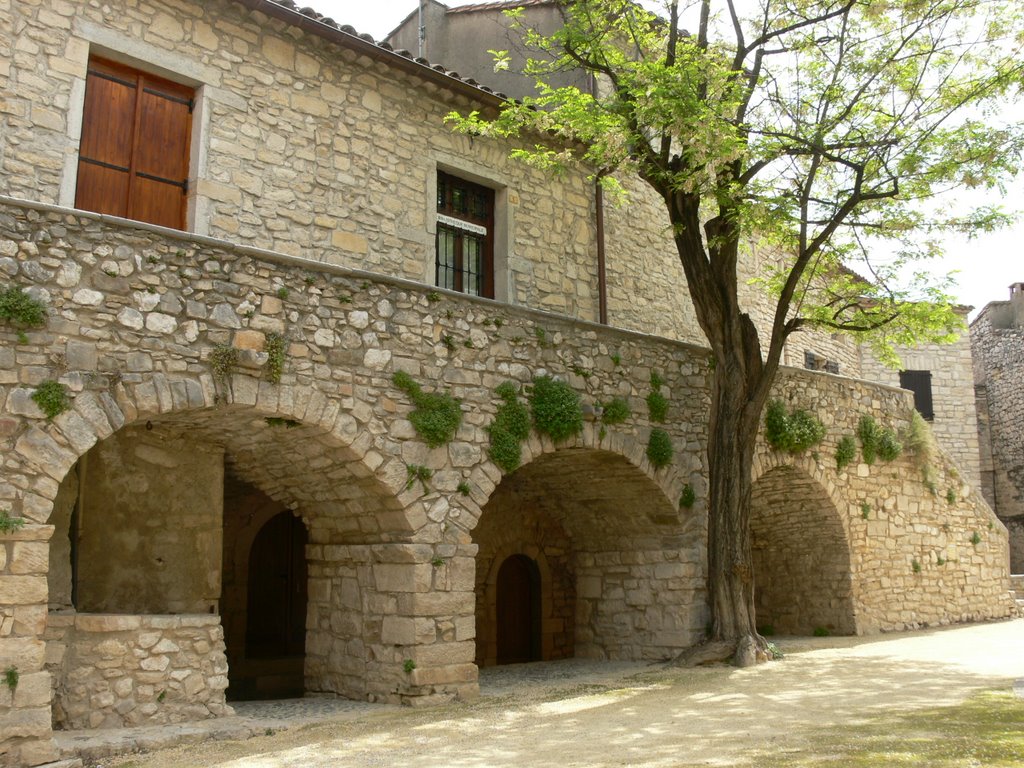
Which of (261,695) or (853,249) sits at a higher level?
(853,249)

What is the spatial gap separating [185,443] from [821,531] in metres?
8.08

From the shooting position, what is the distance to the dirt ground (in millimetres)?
5574

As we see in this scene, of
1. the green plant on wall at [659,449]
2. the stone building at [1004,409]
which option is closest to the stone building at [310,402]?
the green plant on wall at [659,449]

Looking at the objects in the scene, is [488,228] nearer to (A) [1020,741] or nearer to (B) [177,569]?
(B) [177,569]

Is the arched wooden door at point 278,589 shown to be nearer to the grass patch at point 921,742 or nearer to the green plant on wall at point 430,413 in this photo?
the green plant on wall at point 430,413

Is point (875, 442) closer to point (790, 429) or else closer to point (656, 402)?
point (790, 429)

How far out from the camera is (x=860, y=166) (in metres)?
9.17

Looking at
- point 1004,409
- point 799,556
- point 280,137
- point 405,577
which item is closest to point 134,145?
point 280,137

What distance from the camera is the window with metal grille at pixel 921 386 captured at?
21141mm

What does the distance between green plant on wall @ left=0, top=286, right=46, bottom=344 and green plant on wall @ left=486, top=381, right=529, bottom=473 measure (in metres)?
3.63

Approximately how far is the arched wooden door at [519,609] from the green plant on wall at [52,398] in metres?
6.36

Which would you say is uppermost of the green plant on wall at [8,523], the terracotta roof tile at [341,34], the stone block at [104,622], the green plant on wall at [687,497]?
the terracotta roof tile at [341,34]

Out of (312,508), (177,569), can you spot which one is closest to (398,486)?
(312,508)

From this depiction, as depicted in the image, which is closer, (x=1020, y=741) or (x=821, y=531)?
(x=1020, y=741)
